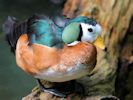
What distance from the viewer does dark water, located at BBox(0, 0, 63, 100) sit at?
1965mm

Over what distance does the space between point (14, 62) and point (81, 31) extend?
0.85 m

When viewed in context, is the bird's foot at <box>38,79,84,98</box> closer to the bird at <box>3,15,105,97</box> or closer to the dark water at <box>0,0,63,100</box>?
the bird at <box>3,15,105,97</box>

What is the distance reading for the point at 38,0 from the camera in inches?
107

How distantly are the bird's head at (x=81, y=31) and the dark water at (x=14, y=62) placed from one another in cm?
67

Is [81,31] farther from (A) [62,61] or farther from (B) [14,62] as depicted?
(B) [14,62]

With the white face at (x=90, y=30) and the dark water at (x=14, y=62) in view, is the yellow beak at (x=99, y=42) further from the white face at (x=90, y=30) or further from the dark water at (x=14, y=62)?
the dark water at (x=14, y=62)

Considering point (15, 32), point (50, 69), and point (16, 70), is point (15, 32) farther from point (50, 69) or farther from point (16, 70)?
point (16, 70)

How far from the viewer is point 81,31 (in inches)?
52.9

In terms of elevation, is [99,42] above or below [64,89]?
above

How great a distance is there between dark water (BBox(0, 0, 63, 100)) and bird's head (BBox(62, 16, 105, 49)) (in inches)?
26.4

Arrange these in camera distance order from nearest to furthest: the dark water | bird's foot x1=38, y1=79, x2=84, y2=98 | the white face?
the white face, bird's foot x1=38, y1=79, x2=84, y2=98, the dark water

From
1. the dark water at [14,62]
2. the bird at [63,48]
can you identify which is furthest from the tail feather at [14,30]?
the dark water at [14,62]

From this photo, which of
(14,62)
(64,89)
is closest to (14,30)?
(64,89)

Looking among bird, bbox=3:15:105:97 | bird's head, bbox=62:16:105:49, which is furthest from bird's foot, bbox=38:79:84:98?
bird's head, bbox=62:16:105:49
